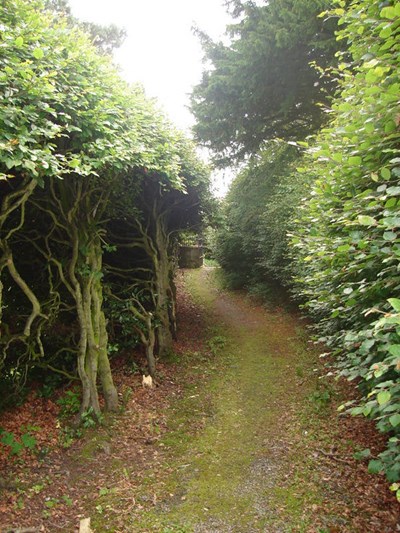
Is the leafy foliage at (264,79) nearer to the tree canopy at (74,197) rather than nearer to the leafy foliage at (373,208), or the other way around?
the tree canopy at (74,197)

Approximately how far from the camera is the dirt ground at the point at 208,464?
384cm

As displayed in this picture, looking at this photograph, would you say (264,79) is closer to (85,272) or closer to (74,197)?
(74,197)

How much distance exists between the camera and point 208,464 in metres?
4.91

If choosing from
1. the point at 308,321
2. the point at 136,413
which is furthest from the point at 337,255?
the point at 308,321

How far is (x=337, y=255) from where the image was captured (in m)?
2.96

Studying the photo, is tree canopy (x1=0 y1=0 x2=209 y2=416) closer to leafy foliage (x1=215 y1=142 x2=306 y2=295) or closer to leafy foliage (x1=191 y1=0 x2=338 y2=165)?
leafy foliage (x1=215 y1=142 x2=306 y2=295)

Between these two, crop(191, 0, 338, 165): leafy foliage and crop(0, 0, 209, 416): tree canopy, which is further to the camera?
crop(191, 0, 338, 165): leafy foliage

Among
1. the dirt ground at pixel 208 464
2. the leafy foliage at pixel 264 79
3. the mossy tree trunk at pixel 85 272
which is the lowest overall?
the dirt ground at pixel 208 464

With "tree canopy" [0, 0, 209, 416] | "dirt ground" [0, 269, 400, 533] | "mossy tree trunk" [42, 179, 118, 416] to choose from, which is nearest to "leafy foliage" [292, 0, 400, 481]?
Result: "dirt ground" [0, 269, 400, 533]

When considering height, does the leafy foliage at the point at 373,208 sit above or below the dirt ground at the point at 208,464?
above

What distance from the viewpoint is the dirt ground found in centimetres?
384

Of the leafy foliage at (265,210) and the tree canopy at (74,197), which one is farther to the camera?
the leafy foliage at (265,210)

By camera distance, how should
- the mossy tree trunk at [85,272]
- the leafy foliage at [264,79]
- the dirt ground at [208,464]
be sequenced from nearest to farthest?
the dirt ground at [208,464], the mossy tree trunk at [85,272], the leafy foliage at [264,79]

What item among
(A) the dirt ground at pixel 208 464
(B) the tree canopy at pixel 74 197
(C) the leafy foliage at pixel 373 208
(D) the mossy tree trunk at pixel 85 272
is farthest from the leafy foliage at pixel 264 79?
(A) the dirt ground at pixel 208 464
